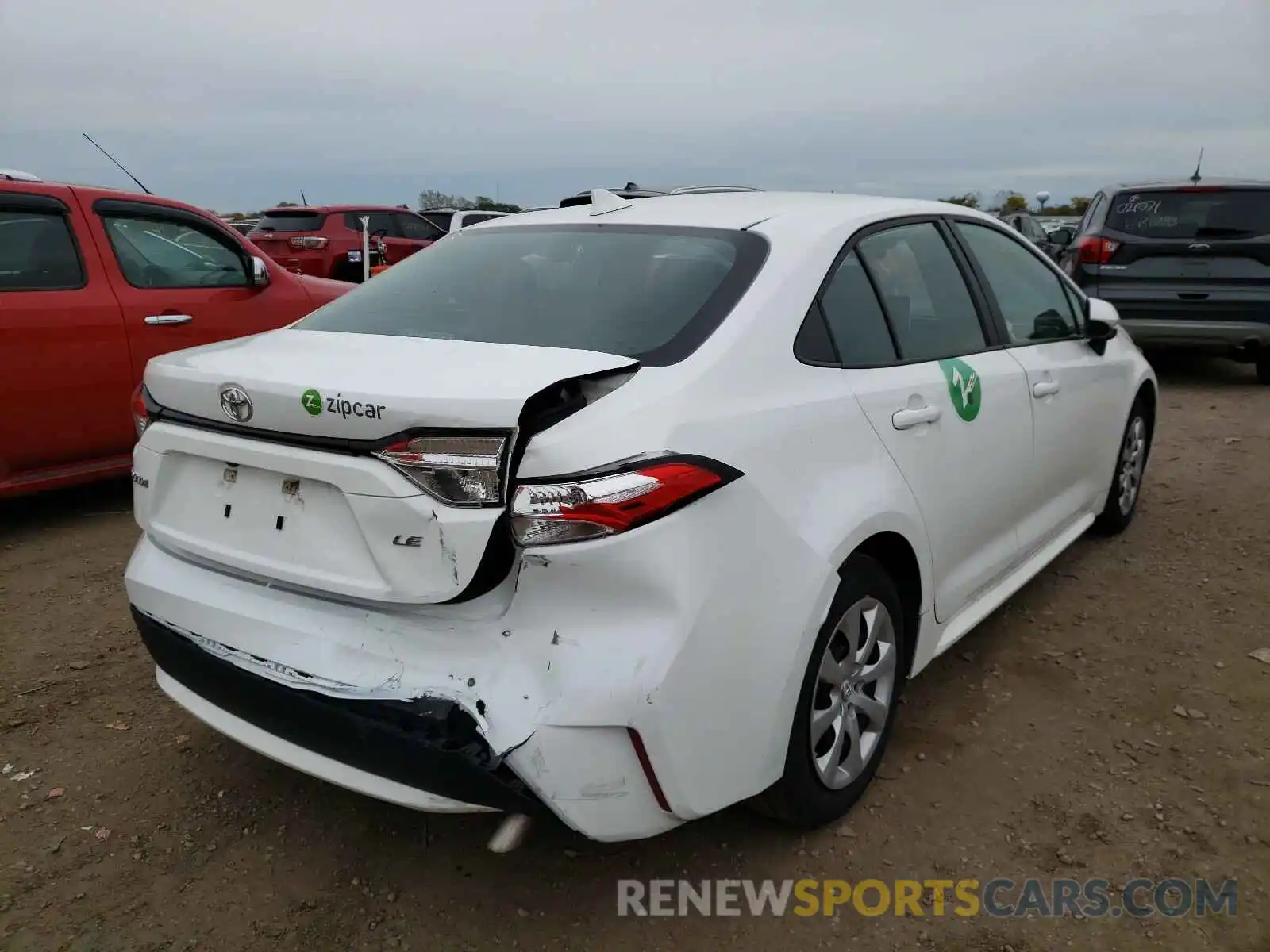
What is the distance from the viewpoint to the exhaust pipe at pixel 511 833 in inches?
76.2

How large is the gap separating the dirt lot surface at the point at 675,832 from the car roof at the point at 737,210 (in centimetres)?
157

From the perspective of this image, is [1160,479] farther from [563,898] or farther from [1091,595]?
[563,898]

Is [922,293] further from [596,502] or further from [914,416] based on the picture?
[596,502]

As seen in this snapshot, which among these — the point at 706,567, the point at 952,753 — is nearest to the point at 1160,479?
the point at 952,753

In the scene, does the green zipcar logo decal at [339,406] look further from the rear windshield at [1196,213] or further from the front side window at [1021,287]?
the rear windshield at [1196,213]

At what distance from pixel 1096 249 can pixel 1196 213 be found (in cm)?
77

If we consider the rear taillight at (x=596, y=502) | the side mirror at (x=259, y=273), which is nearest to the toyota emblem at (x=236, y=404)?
the rear taillight at (x=596, y=502)

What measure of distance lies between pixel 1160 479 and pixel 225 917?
5363 mm

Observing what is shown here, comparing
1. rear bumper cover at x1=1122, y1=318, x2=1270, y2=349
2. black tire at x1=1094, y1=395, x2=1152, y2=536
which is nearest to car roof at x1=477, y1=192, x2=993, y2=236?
black tire at x1=1094, y1=395, x2=1152, y2=536

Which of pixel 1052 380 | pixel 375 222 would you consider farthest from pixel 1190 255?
pixel 375 222

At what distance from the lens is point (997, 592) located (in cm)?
327

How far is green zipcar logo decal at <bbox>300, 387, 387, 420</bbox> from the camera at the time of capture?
75.2 inches

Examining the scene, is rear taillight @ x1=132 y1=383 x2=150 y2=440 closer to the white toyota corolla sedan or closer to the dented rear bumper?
the white toyota corolla sedan

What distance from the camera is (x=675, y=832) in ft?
8.17
